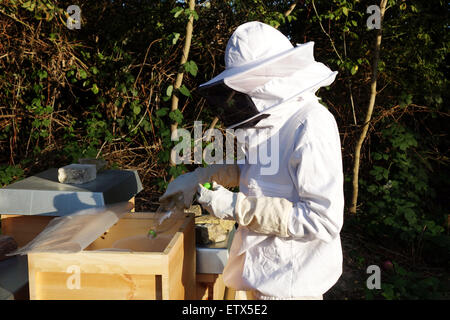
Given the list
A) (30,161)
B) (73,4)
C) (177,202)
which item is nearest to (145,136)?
(30,161)

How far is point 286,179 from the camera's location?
136 centimetres

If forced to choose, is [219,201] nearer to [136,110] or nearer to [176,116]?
[176,116]

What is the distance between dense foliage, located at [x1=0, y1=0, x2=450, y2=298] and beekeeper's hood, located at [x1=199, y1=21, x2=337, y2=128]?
2.19 meters

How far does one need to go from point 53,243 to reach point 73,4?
11.7ft

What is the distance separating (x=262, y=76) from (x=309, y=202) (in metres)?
0.47

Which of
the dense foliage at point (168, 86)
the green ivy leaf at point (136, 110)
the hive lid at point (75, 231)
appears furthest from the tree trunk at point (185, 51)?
the hive lid at point (75, 231)

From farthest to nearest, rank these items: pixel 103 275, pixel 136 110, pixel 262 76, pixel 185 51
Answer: pixel 136 110 < pixel 185 51 < pixel 262 76 < pixel 103 275

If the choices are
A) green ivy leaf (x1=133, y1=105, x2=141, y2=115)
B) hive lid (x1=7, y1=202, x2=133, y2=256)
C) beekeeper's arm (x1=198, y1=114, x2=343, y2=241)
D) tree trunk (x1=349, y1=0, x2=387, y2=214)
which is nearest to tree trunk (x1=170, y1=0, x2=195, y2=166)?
green ivy leaf (x1=133, y1=105, x2=141, y2=115)

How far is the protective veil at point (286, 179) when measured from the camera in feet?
4.00

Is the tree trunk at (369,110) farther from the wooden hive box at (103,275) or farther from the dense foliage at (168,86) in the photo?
the wooden hive box at (103,275)

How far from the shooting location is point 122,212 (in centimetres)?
158

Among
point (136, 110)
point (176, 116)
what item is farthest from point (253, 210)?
point (136, 110)

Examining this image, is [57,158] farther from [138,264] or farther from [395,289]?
[395,289]

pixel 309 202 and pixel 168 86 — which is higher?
pixel 168 86
